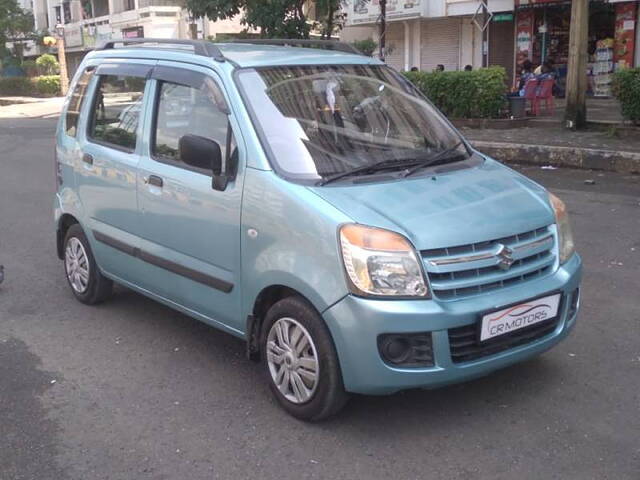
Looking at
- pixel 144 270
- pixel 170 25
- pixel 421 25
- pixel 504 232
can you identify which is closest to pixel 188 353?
pixel 144 270

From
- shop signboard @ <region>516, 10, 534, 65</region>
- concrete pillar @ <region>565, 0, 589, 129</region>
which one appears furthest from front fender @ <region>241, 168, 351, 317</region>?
shop signboard @ <region>516, 10, 534, 65</region>

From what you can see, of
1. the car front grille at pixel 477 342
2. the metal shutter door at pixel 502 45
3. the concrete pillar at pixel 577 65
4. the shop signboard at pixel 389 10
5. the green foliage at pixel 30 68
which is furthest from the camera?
the green foliage at pixel 30 68

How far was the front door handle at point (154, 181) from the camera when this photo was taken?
14.7 ft

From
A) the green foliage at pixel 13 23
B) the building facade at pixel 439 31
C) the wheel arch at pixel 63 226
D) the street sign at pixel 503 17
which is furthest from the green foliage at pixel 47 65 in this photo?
the wheel arch at pixel 63 226

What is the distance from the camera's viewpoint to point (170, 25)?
41312mm

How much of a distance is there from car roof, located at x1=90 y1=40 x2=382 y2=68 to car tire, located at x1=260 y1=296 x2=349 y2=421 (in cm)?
151

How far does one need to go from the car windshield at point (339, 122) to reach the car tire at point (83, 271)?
2.13 meters

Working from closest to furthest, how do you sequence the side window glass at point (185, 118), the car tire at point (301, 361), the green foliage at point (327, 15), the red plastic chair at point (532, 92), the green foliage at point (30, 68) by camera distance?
the car tire at point (301, 361), the side window glass at point (185, 118), the green foliage at point (327, 15), the red plastic chair at point (532, 92), the green foliage at point (30, 68)

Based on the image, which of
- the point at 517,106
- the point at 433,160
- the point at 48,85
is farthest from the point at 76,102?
the point at 48,85

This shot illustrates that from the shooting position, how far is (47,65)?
43.6 m

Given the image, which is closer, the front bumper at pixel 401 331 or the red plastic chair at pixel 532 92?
the front bumper at pixel 401 331

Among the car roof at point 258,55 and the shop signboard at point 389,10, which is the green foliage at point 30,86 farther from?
the car roof at point 258,55

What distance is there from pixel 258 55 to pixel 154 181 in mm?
998

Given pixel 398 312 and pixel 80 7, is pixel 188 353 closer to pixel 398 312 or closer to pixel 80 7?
pixel 398 312
